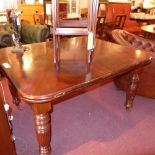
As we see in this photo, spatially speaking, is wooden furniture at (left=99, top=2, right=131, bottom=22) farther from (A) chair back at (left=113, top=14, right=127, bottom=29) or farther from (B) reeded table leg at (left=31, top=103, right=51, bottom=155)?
(B) reeded table leg at (left=31, top=103, right=51, bottom=155)

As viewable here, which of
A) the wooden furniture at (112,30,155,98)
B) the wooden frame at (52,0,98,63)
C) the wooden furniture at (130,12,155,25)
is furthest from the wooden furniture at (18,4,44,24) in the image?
the wooden frame at (52,0,98,63)

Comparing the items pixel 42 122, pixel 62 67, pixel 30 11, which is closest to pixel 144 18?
pixel 30 11

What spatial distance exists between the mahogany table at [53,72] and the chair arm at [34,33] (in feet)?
3.93

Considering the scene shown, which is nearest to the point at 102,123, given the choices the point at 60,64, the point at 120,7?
the point at 60,64

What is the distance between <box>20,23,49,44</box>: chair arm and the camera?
3051mm

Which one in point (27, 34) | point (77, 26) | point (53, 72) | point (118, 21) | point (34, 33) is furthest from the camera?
point (118, 21)

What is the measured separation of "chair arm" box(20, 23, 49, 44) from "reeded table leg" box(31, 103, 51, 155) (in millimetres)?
2064

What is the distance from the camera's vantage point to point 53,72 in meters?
1.34

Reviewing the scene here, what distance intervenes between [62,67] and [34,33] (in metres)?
1.91

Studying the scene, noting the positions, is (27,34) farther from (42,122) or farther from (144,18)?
(144,18)

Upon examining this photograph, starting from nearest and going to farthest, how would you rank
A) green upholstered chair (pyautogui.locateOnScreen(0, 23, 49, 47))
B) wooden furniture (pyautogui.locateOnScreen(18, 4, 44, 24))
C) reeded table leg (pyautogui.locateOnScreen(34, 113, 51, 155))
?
1. reeded table leg (pyautogui.locateOnScreen(34, 113, 51, 155))
2. green upholstered chair (pyautogui.locateOnScreen(0, 23, 49, 47))
3. wooden furniture (pyautogui.locateOnScreen(18, 4, 44, 24))

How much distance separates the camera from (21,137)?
1.78 metres

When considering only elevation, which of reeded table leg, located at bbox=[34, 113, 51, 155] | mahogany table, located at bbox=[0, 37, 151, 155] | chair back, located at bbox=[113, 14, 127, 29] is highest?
chair back, located at bbox=[113, 14, 127, 29]

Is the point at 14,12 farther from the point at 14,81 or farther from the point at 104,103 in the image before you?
the point at 104,103
